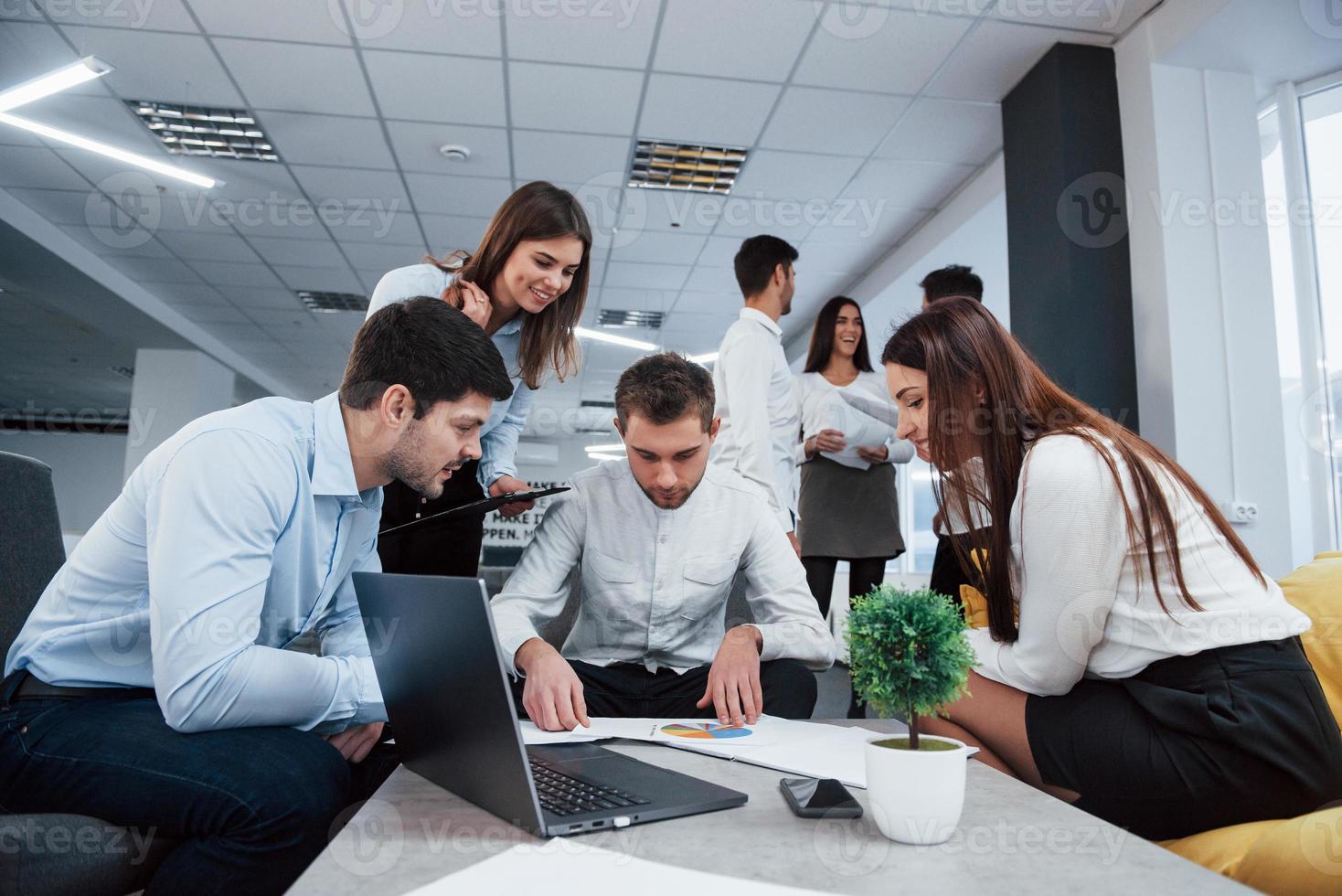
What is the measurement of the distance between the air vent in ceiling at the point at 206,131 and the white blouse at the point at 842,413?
9.79ft

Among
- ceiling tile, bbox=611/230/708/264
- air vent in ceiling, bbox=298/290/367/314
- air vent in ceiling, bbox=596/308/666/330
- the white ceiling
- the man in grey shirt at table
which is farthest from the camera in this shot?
air vent in ceiling, bbox=596/308/666/330

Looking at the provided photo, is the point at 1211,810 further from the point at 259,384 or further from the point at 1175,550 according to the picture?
the point at 259,384

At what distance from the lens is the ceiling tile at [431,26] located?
3.18 metres

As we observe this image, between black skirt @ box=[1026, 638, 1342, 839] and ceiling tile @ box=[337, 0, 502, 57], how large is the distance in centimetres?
311

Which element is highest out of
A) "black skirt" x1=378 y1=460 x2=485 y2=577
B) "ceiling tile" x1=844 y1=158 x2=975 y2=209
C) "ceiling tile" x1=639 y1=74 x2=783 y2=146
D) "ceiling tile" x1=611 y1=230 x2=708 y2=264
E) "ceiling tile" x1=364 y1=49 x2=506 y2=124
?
"ceiling tile" x1=364 y1=49 x2=506 y2=124

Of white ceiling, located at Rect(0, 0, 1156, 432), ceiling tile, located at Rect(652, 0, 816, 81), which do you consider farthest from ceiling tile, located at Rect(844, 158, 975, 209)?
ceiling tile, located at Rect(652, 0, 816, 81)

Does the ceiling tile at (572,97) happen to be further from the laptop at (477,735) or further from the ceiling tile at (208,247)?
the laptop at (477,735)

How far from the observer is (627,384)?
164cm

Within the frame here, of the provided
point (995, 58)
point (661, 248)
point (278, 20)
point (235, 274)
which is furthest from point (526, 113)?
point (235, 274)

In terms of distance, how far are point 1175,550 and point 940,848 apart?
0.64m

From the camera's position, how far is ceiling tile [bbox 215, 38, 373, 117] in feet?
11.4

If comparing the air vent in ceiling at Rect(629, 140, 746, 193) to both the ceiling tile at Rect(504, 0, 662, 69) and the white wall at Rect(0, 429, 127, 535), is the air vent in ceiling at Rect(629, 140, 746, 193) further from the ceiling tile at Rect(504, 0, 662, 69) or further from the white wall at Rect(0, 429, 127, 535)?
the white wall at Rect(0, 429, 127, 535)

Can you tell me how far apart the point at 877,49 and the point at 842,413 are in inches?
62.1

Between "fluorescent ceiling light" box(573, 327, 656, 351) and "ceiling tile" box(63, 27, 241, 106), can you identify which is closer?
"ceiling tile" box(63, 27, 241, 106)
